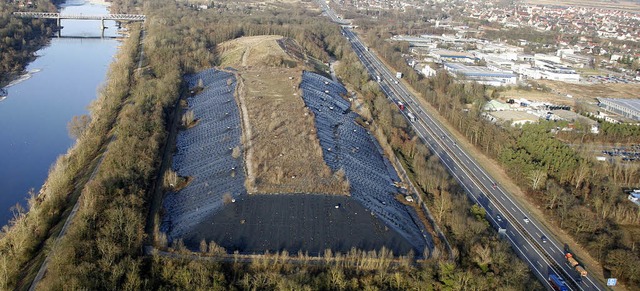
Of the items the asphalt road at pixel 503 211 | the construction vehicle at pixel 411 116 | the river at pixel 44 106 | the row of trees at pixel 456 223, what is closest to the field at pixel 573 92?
the construction vehicle at pixel 411 116

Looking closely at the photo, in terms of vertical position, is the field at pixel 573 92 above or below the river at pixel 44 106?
above

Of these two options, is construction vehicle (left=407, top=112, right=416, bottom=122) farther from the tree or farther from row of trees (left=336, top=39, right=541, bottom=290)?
the tree

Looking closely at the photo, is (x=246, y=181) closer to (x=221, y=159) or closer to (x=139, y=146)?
(x=221, y=159)

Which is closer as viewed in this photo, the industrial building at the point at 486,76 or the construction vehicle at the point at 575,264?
the construction vehicle at the point at 575,264

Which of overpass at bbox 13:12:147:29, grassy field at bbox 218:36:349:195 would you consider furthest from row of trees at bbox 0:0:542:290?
overpass at bbox 13:12:147:29

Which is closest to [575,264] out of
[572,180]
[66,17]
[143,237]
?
[572,180]

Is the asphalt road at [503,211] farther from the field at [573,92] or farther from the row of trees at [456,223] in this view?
the field at [573,92]

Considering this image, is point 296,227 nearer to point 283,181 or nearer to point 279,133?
point 283,181
